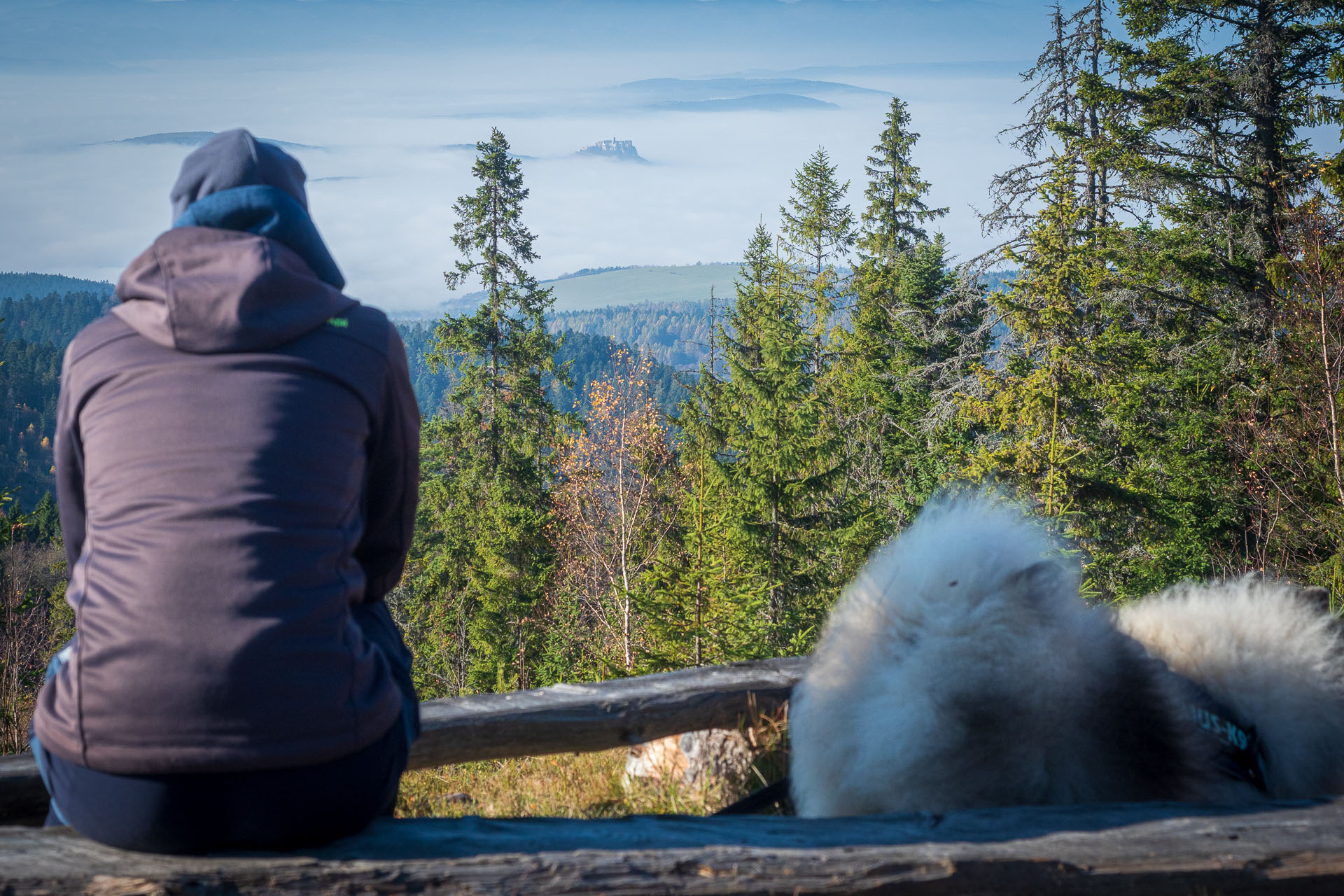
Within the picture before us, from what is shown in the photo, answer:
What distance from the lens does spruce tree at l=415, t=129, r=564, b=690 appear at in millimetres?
25281

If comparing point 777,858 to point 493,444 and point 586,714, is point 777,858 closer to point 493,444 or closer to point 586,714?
point 586,714

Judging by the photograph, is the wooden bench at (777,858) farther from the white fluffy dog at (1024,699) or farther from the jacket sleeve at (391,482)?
the jacket sleeve at (391,482)

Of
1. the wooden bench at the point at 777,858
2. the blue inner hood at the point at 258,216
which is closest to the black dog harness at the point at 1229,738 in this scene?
the wooden bench at the point at 777,858

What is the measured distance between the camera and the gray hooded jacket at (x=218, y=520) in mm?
1566

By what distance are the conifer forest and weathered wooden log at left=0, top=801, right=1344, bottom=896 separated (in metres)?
6.02

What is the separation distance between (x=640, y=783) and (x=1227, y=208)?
745 inches

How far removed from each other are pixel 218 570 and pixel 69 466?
2.08 feet

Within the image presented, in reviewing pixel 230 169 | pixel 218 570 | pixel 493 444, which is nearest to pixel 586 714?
pixel 218 570

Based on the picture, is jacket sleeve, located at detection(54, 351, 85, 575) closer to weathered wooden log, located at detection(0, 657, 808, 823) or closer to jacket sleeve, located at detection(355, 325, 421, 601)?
jacket sleeve, located at detection(355, 325, 421, 601)

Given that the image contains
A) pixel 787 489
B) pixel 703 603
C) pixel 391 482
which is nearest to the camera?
pixel 391 482

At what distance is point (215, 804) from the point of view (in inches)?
64.1

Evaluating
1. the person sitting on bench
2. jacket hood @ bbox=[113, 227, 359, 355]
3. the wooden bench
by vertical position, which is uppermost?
jacket hood @ bbox=[113, 227, 359, 355]

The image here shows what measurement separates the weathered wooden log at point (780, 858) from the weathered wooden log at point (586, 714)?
1.01 meters

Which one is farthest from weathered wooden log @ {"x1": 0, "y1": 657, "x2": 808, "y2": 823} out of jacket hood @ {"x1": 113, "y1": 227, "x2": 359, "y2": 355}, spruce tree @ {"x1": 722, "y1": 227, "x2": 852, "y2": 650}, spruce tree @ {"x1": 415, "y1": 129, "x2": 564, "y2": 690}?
spruce tree @ {"x1": 415, "y1": 129, "x2": 564, "y2": 690}
